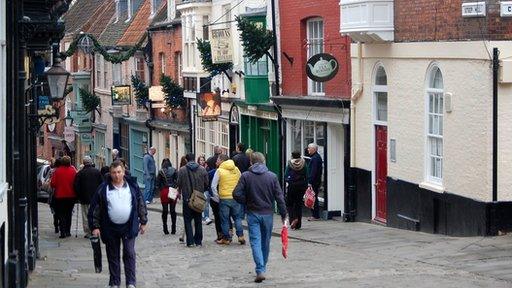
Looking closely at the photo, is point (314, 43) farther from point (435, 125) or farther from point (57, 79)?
point (57, 79)

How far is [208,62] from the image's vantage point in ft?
119

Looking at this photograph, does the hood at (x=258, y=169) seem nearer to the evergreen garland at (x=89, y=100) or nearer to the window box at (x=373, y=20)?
the window box at (x=373, y=20)

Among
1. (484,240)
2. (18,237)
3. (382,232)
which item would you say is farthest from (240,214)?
(18,237)

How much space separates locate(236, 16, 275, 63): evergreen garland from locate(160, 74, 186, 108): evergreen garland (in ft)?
38.9

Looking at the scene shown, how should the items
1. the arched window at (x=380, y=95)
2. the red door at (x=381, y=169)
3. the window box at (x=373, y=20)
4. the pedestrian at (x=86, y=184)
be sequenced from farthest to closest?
the red door at (x=381, y=169), the arched window at (x=380, y=95), the window box at (x=373, y=20), the pedestrian at (x=86, y=184)

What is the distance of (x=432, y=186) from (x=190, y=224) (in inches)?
173

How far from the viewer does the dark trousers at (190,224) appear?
21297 mm

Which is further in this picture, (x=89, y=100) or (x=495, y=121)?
(x=89, y=100)

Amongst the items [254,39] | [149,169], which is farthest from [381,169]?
[149,169]

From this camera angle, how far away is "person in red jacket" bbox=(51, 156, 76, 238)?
23938mm

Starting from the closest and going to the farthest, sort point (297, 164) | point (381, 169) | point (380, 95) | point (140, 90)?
point (297, 164)
point (380, 95)
point (381, 169)
point (140, 90)

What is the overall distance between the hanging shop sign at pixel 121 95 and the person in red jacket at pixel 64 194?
25793mm

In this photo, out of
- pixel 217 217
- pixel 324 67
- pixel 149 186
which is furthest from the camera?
pixel 149 186

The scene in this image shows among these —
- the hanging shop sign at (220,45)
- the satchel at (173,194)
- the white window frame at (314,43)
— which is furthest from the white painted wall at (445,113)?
the hanging shop sign at (220,45)
